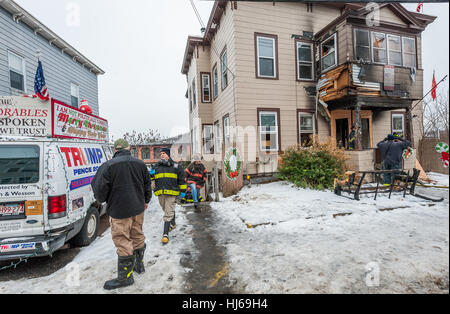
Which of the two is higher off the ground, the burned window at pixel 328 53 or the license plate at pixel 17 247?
the burned window at pixel 328 53

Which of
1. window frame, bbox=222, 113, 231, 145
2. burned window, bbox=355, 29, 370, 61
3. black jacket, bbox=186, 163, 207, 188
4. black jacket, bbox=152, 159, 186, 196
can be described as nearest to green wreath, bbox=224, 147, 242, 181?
black jacket, bbox=186, 163, 207, 188

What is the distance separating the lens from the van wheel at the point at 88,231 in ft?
14.3

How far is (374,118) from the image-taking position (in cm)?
1179

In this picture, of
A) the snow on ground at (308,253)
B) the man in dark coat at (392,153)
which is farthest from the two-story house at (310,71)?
the snow on ground at (308,253)

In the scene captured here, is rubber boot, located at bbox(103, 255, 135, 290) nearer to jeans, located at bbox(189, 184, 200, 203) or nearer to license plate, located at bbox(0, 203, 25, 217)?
license plate, located at bbox(0, 203, 25, 217)

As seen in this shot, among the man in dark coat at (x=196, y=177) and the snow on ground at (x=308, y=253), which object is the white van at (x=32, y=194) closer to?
the snow on ground at (x=308, y=253)

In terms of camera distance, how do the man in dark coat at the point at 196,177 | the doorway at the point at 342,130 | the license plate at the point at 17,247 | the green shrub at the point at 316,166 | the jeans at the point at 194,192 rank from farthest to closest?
1. the doorway at the point at 342,130
2. the green shrub at the point at 316,166
3. the man in dark coat at the point at 196,177
4. the jeans at the point at 194,192
5. the license plate at the point at 17,247

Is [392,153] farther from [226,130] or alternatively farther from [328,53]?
[226,130]

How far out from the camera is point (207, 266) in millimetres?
3502

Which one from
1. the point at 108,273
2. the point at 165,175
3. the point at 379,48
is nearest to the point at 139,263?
the point at 108,273

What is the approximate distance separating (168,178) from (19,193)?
→ 7.61 ft

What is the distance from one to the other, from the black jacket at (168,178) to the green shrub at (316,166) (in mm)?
4972

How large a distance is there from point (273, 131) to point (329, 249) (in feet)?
23.6
